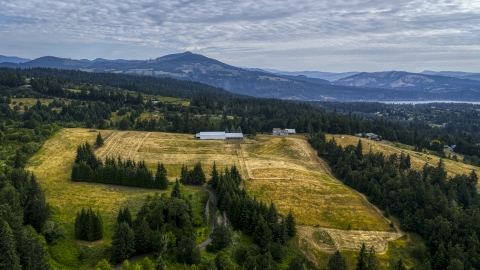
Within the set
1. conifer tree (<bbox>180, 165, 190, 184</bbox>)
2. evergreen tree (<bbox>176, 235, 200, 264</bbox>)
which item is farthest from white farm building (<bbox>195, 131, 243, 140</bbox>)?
evergreen tree (<bbox>176, 235, 200, 264</bbox>)

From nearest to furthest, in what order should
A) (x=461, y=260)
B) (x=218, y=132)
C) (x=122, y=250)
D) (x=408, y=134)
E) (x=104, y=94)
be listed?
(x=122, y=250) → (x=461, y=260) → (x=218, y=132) → (x=408, y=134) → (x=104, y=94)

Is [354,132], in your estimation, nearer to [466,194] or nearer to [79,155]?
[466,194]

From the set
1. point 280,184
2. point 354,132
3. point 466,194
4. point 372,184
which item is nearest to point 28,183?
point 280,184

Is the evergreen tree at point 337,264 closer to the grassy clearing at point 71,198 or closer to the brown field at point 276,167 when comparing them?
the brown field at point 276,167

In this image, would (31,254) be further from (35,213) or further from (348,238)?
(348,238)

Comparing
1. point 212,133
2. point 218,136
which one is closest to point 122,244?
point 218,136

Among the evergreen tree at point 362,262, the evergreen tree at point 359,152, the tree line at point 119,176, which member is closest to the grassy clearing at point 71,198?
the tree line at point 119,176
